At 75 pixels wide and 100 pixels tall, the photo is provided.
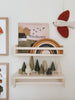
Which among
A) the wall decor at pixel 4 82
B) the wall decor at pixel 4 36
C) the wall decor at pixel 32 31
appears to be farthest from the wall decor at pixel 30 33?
the wall decor at pixel 4 82

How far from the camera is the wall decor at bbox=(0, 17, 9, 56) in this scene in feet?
5.01

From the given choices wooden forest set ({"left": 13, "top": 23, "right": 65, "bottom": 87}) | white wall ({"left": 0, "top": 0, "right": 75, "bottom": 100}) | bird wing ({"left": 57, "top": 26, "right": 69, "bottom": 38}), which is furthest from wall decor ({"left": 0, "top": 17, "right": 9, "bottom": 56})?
bird wing ({"left": 57, "top": 26, "right": 69, "bottom": 38})

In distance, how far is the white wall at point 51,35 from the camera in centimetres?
156

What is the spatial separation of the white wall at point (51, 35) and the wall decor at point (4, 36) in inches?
2.1

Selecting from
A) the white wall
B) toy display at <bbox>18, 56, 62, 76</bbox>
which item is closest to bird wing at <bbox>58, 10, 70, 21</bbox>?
the white wall

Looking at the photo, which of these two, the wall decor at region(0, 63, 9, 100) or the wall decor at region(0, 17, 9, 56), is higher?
the wall decor at region(0, 17, 9, 56)

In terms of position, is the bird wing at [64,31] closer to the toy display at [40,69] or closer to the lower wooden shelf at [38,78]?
the toy display at [40,69]

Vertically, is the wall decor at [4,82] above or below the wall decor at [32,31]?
below

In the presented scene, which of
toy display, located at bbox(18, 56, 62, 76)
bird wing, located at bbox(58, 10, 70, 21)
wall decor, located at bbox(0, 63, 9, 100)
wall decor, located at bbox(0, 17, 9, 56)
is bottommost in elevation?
wall decor, located at bbox(0, 63, 9, 100)

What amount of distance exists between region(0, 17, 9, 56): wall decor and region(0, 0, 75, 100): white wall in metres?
0.05

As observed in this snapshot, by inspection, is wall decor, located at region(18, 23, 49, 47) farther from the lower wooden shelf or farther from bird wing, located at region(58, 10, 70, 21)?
the lower wooden shelf

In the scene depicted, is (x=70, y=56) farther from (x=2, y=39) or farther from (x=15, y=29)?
(x=2, y=39)

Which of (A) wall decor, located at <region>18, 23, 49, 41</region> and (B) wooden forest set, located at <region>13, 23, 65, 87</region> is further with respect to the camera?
(A) wall decor, located at <region>18, 23, 49, 41</region>

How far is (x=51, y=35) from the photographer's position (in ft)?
5.14
